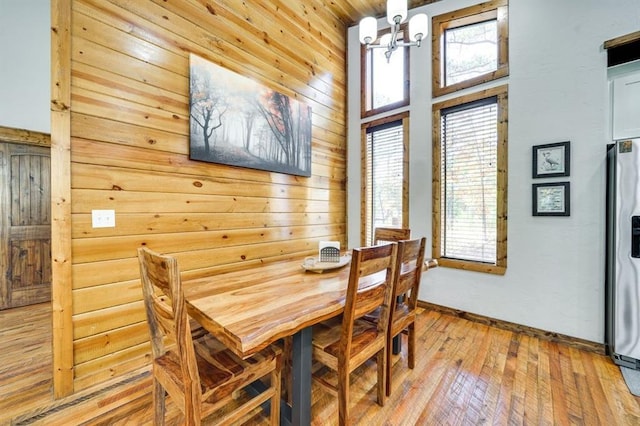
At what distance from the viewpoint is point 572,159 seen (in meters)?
2.24

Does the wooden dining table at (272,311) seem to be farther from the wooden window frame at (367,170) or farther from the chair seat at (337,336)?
the wooden window frame at (367,170)

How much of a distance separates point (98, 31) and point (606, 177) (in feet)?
13.1

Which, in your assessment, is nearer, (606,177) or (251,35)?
(606,177)

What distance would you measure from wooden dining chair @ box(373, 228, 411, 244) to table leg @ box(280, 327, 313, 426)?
Result: 5.40 feet

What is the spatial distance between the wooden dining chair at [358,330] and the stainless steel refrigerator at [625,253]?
194cm

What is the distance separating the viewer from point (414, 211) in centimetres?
316

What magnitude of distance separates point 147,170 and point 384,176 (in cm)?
271

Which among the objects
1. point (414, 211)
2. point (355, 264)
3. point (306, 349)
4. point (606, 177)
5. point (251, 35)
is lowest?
point (306, 349)

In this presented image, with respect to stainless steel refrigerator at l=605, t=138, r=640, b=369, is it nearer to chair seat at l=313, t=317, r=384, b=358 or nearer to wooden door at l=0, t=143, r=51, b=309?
chair seat at l=313, t=317, r=384, b=358

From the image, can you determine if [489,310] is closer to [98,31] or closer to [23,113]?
[98,31]

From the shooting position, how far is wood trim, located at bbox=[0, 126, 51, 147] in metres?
2.89

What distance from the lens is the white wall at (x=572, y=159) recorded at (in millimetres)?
2135

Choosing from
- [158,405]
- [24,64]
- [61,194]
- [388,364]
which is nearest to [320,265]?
[388,364]

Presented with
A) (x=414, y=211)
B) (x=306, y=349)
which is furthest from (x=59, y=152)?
(x=414, y=211)
